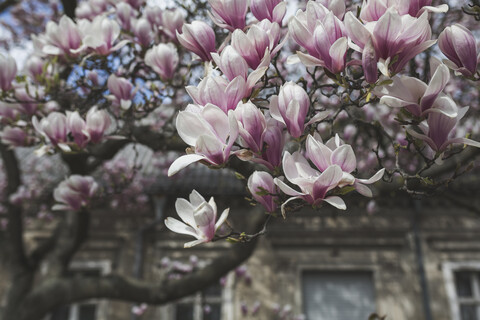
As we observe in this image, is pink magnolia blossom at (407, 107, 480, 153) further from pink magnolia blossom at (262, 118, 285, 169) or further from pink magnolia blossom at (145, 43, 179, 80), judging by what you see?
pink magnolia blossom at (145, 43, 179, 80)

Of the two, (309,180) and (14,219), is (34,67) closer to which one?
(309,180)

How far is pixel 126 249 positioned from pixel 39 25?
409 centimetres

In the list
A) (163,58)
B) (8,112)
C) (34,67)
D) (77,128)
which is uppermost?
(34,67)

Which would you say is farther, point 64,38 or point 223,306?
point 223,306

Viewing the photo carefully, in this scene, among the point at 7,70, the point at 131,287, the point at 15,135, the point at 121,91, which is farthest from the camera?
the point at 131,287

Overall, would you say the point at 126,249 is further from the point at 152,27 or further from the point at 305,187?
the point at 305,187

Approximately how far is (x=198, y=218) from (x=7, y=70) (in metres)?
1.56

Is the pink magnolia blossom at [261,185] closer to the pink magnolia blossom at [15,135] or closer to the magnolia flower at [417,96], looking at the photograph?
the magnolia flower at [417,96]

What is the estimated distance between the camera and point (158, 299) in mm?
4059

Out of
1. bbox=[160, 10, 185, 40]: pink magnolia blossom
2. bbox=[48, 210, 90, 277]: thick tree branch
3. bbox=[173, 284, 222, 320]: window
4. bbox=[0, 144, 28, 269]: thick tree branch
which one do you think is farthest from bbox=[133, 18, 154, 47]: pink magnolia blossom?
bbox=[173, 284, 222, 320]: window

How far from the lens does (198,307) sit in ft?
26.2

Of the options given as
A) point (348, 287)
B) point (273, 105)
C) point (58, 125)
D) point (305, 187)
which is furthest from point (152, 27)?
point (348, 287)

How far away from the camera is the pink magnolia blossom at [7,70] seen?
223 centimetres

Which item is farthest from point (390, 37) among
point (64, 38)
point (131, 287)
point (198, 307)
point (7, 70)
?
point (198, 307)
